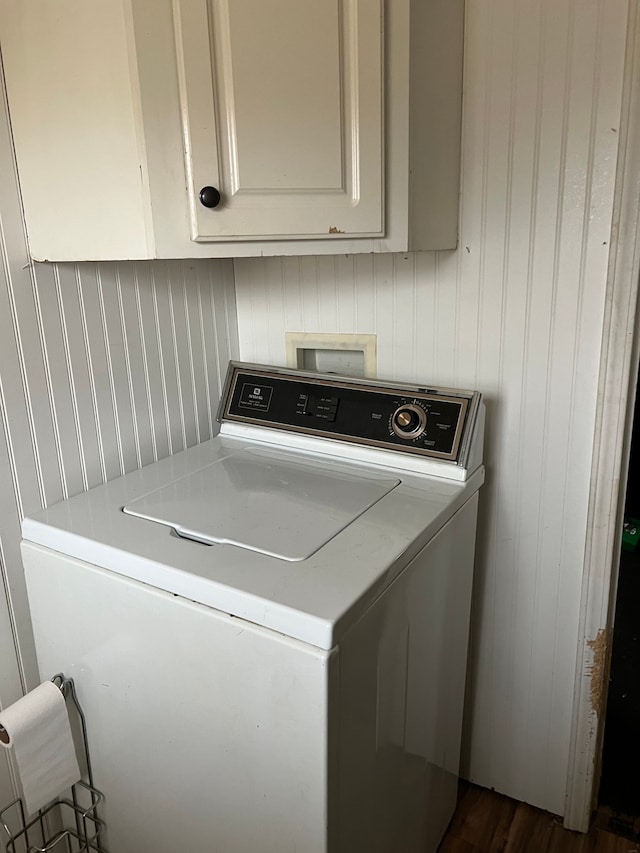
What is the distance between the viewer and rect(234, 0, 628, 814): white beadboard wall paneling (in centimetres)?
123

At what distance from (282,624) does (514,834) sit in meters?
1.15

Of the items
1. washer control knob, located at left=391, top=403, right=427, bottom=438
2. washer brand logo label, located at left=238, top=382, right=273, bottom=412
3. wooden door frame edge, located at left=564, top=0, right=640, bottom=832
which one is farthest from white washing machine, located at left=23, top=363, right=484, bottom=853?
wooden door frame edge, located at left=564, top=0, right=640, bottom=832

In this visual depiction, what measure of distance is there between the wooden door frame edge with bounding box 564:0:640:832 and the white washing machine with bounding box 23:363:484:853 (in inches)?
10.3

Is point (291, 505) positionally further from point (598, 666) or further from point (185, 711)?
point (598, 666)

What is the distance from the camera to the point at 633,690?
6.57 ft

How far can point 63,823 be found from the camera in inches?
54.0

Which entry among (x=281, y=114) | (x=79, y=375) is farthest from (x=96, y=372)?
(x=281, y=114)

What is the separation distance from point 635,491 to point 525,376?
208cm

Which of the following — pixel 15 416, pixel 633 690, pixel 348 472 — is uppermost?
pixel 15 416

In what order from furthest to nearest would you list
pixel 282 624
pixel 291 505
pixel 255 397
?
pixel 255 397 < pixel 291 505 < pixel 282 624

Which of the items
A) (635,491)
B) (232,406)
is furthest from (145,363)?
(635,491)

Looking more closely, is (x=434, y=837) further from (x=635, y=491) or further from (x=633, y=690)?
(x=635, y=491)

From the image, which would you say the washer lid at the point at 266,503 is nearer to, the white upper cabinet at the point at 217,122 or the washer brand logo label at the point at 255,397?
the washer brand logo label at the point at 255,397

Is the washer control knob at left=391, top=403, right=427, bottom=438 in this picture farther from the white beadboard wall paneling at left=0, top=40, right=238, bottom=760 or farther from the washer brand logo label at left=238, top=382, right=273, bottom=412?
the white beadboard wall paneling at left=0, top=40, right=238, bottom=760
